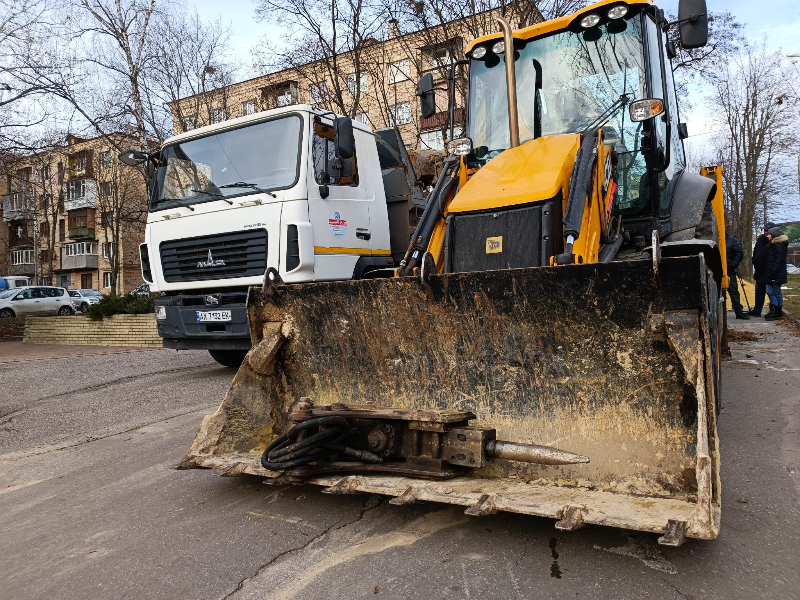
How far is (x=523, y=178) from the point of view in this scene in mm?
4047

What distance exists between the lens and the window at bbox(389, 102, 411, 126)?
17.5 meters

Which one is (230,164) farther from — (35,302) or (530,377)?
(35,302)

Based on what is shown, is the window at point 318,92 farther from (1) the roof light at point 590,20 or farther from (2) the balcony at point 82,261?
(2) the balcony at point 82,261

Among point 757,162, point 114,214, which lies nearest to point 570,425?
point 114,214

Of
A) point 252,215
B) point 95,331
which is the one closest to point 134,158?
point 252,215

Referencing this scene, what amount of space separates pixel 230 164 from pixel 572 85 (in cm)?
389

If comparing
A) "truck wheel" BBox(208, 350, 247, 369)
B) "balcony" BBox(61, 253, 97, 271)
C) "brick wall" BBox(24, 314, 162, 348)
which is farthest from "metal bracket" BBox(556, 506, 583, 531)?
"balcony" BBox(61, 253, 97, 271)

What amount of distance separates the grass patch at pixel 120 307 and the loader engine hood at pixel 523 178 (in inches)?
463

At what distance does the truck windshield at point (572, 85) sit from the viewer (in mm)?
4898

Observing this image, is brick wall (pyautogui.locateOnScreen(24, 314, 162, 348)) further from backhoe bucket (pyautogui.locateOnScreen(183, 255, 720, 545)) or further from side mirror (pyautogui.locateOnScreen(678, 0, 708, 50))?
side mirror (pyautogui.locateOnScreen(678, 0, 708, 50))

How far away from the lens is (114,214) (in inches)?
1164

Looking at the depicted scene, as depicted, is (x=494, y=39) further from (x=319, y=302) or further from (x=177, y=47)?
(x=177, y=47)

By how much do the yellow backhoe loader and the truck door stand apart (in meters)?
2.15

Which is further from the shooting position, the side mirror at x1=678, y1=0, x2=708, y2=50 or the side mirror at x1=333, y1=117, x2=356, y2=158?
the side mirror at x1=333, y1=117, x2=356, y2=158
